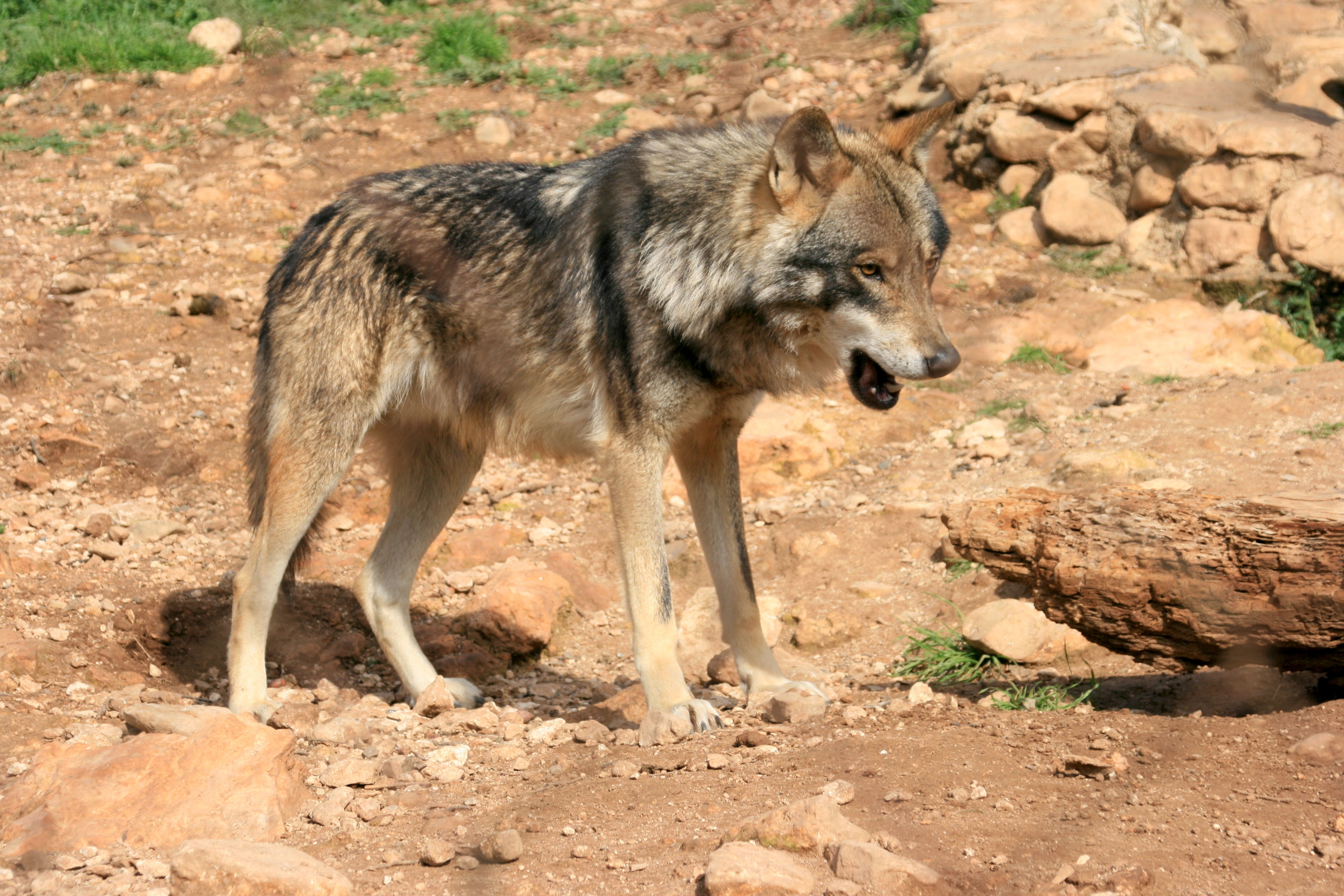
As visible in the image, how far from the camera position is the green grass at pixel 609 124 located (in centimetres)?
1045

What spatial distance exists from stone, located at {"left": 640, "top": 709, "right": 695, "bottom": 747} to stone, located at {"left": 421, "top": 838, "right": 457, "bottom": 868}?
1.08 metres

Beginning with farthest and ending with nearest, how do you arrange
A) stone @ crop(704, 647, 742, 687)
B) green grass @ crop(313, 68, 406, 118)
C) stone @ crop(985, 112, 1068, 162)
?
green grass @ crop(313, 68, 406, 118) < stone @ crop(985, 112, 1068, 162) < stone @ crop(704, 647, 742, 687)

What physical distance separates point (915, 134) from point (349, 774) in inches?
117

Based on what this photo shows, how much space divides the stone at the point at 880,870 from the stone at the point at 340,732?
1988 millimetres

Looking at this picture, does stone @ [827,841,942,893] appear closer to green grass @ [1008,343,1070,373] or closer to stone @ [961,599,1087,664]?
stone @ [961,599,1087,664]

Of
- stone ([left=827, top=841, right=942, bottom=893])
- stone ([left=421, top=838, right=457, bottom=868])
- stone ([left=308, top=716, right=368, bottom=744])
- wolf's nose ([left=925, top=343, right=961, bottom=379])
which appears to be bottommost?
stone ([left=308, top=716, right=368, bottom=744])

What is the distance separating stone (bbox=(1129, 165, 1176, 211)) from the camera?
8.54 metres

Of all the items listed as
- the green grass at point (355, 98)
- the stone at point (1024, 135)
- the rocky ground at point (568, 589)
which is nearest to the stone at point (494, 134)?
the rocky ground at point (568, 589)

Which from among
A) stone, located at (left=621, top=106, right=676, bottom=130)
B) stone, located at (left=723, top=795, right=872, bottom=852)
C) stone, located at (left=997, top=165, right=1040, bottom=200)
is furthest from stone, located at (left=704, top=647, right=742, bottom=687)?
stone, located at (left=621, top=106, right=676, bottom=130)

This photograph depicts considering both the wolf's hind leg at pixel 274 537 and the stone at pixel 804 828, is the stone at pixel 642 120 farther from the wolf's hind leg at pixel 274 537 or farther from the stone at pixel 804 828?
the stone at pixel 804 828

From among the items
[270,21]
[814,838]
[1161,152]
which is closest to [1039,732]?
[814,838]

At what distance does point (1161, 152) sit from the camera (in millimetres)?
8539

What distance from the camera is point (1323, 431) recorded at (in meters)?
5.70

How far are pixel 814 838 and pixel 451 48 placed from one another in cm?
1042
